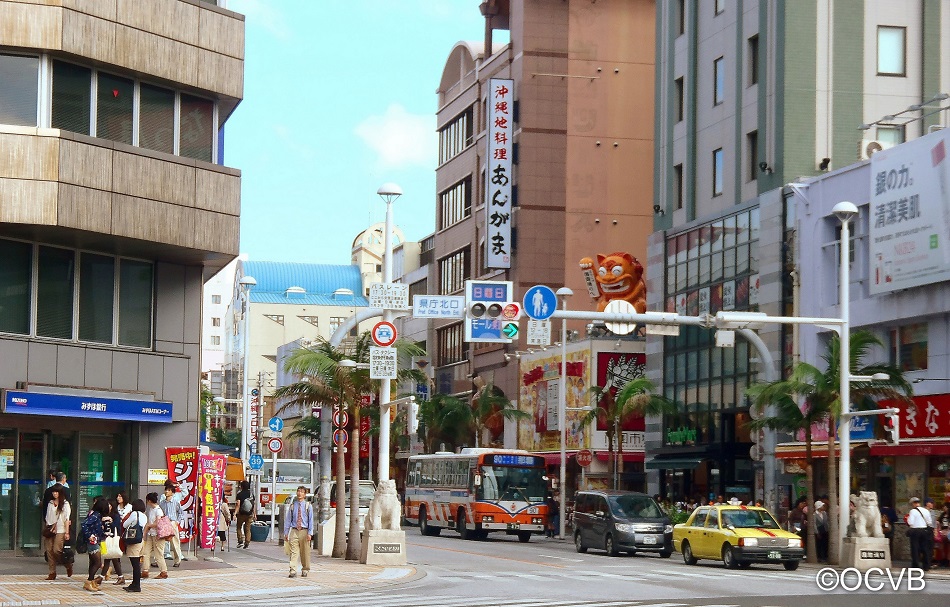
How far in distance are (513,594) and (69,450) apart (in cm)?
1160

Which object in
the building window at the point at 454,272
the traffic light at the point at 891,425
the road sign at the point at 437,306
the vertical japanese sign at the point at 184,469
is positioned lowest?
the vertical japanese sign at the point at 184,469

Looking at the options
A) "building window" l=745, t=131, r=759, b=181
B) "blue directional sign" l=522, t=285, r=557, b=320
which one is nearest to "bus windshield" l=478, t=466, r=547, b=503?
"building window" l=745, t=131, r=759, b=181

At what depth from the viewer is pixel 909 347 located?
140 ft

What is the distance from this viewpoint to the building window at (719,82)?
2208 inches

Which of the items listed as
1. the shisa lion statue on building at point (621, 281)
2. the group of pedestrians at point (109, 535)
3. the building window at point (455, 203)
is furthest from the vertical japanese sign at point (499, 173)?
the group of pedestrians at point (109, 535)

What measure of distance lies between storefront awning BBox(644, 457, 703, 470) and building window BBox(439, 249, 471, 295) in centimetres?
2784

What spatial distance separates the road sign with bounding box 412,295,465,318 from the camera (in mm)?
32938

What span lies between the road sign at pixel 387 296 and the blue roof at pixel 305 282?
12893 centimetres

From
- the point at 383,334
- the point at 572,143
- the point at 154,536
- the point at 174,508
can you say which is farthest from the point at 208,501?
the point at 572,143

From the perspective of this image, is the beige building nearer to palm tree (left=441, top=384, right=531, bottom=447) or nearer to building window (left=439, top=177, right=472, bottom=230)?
palm tree (left=441, top=384, right=531, bottom=447)

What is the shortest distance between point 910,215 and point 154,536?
23.9 meters

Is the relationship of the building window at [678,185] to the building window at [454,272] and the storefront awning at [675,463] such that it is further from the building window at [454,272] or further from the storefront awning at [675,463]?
the building window at [454,272]

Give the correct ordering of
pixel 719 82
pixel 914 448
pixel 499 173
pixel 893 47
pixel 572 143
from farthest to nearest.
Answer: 1. pixel 572 143
2. pixel 499 173
3. pixel 719 82
4. pixel 893 47
5. pixel 914 448

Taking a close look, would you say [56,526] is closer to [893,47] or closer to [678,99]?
[893,47]
